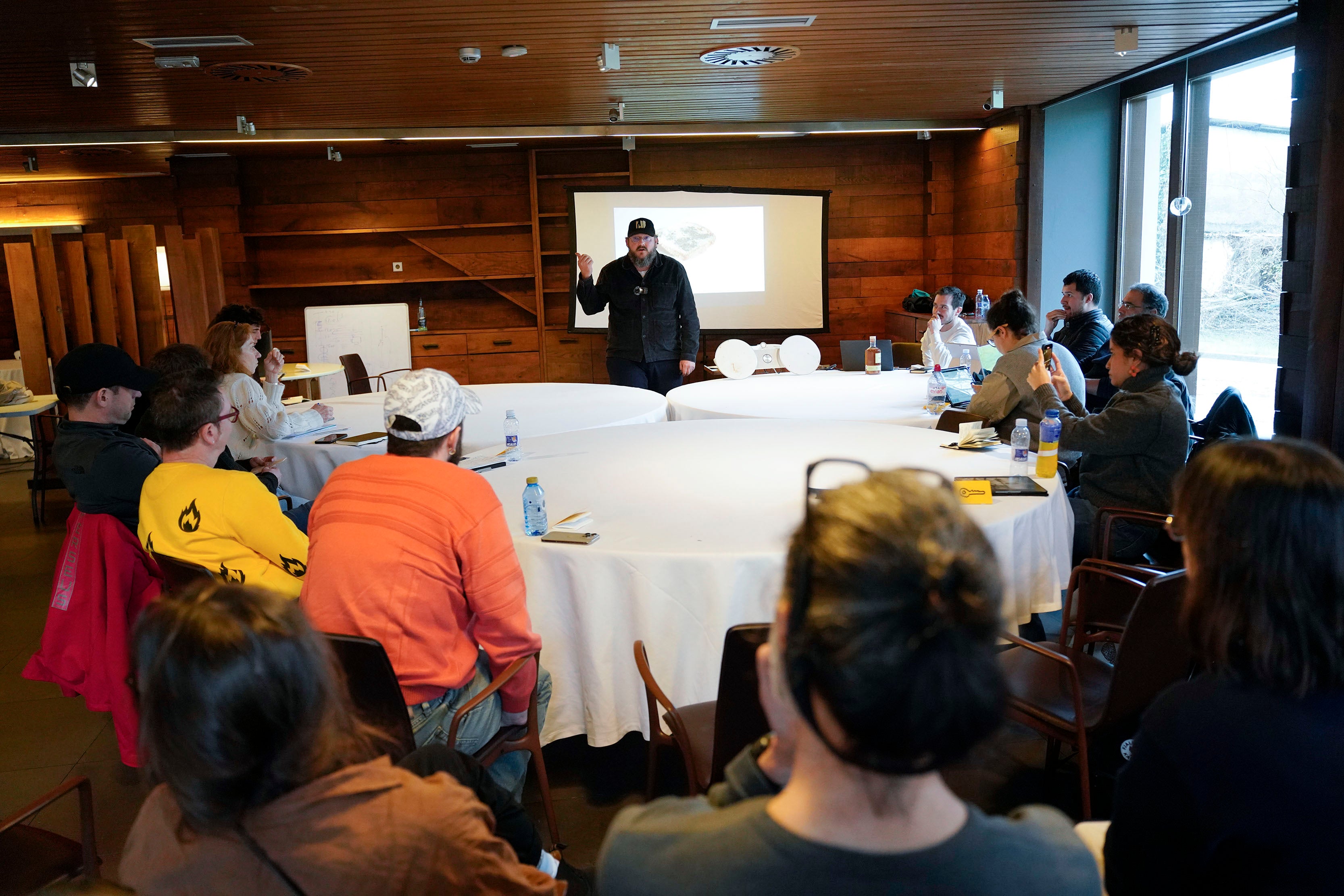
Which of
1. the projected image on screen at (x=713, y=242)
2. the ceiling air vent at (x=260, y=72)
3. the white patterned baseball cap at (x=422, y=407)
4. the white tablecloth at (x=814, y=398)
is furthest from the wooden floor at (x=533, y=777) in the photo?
the projected image on screen at (x=713, y=242)

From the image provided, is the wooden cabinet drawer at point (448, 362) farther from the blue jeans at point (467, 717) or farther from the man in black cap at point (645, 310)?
the blue jeans at point (467, 717)

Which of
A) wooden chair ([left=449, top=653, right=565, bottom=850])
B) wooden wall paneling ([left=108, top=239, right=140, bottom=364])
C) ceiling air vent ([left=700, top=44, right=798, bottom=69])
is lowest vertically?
wooden chair ([left=449, top=653, right=565, bottom=850])

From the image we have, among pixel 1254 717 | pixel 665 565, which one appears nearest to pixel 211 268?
pixel 665 565

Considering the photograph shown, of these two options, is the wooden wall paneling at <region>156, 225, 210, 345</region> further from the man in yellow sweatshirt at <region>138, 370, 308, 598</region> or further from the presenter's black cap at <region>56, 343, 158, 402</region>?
the man in yellow sweatshirt at <region>138, 370, 308, 598</region>

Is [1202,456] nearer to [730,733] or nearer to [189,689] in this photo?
[730,733]

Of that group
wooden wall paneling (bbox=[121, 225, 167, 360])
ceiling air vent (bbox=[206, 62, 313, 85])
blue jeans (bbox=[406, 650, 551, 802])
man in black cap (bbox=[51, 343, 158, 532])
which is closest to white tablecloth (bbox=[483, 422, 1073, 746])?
blue jeans (bbox=[406, 650, 551, 802])

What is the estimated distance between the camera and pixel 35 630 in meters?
4.12

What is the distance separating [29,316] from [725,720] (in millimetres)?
6648

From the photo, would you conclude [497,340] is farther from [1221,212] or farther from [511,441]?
[1221,212]

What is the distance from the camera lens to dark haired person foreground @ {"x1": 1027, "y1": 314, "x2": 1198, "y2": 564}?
127 inches

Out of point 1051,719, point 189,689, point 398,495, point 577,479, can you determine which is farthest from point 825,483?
point 189,689

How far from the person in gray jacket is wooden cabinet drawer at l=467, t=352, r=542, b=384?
229 inches

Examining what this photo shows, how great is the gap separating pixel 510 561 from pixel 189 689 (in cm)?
111

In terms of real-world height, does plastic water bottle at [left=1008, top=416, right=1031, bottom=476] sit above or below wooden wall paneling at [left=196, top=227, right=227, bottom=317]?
below
